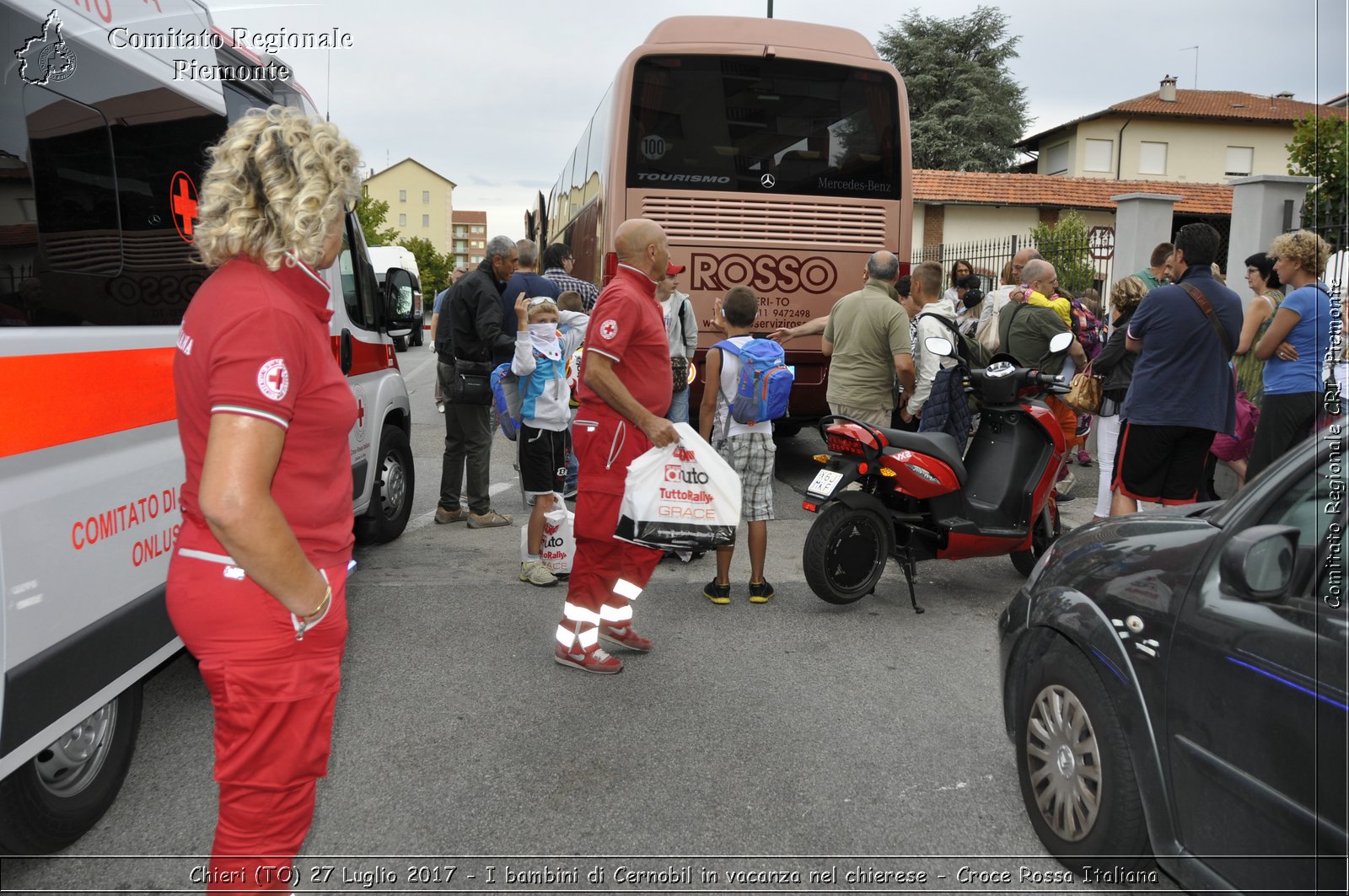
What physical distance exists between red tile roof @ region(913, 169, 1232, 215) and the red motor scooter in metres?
33.9

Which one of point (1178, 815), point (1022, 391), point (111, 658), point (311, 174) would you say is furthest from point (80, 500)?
point (1022, 391)

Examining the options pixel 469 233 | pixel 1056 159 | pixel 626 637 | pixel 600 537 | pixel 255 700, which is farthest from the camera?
pixel 469 233

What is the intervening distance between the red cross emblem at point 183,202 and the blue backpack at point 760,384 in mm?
2717

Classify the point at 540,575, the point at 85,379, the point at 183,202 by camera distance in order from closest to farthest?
the point at 85,379 → the point at 183,202 → the point at 540,575

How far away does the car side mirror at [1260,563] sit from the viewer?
2.19 m

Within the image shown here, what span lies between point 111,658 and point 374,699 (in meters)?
1.35

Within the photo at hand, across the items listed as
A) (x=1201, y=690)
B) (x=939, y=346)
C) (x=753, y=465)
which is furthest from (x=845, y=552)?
(x=1201, y=690)

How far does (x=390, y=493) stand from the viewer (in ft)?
23.2

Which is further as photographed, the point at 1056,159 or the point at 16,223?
the point at 1056,159

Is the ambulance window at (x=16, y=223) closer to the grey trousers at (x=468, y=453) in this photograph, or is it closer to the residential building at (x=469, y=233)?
the grey trousers at (x=468, y=453)

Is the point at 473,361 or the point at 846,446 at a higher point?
the point at 473,361

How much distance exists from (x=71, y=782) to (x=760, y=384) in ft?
11.6

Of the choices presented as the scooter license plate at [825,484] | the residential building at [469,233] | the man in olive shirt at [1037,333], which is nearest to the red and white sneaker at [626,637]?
the scooter license plate at [825,484]

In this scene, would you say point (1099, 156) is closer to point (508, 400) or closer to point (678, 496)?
point (508, 400)
